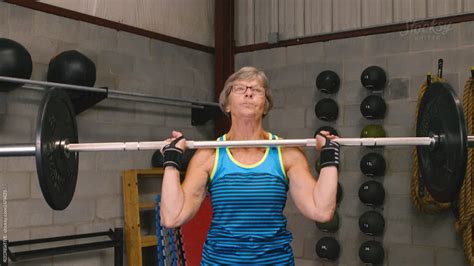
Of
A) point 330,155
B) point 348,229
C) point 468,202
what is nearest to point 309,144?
point 330,155

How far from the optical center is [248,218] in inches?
67.2

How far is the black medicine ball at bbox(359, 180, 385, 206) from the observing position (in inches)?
136

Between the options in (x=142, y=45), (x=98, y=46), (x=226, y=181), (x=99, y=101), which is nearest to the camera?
(x=226, y=181)

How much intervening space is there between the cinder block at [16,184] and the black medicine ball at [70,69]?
552 mm

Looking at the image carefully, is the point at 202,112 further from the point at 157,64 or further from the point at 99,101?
the point at 99,101

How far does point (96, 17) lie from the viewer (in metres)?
3.52

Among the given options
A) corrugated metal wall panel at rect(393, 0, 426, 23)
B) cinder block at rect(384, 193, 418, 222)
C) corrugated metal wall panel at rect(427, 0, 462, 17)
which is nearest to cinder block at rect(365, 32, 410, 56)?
Result: corrugated metal wall panel at rect(393, 0, 426, 23)

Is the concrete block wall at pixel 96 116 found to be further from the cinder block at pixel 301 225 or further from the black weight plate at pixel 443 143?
the black weight plate at pixel 443 143

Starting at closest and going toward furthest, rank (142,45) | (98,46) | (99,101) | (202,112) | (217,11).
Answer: (99,101) → (98,46) → (142,45) → (202,112) → (217,11)

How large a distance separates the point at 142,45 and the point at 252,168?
2.29 metres

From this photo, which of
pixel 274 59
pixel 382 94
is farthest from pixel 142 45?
pixel 382 94

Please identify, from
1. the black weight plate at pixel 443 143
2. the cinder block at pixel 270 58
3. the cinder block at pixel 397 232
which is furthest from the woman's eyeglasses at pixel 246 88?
the cinder block at pixel 270 58

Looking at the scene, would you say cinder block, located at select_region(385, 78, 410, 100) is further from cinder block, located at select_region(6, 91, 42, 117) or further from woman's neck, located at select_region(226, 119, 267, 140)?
cinder block, located at select_region(6, 91, 42, 117)

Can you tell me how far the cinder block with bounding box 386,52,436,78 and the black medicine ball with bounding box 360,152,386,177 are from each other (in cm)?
55
